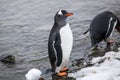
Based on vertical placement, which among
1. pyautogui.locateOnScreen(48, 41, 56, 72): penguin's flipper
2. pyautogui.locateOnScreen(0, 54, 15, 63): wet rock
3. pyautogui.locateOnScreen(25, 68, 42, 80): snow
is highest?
pyautogui.locateOnScreen(48, 41, 56, 72): penguin's flipper

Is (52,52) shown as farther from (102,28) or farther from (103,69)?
(102,28)

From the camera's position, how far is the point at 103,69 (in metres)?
6.17

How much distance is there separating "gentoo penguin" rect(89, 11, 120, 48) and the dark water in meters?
0.36

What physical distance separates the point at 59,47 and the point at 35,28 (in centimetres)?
299

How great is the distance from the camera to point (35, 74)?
650cm

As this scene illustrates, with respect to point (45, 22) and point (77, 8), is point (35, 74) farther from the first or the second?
point (77, 8)

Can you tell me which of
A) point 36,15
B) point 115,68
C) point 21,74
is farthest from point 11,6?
point 115,68

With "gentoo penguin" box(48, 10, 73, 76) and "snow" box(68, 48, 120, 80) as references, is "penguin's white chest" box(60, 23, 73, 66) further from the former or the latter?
"snow" box(68, 48, 120, 80)

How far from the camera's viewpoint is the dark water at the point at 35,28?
747 centimetres

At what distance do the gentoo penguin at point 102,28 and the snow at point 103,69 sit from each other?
575mm

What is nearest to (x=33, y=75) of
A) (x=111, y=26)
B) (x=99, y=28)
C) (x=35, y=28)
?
(x=99, y=28)

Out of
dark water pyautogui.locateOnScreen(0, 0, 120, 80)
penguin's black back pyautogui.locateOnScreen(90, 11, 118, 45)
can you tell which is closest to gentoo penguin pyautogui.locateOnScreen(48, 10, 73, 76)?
dark water pyautogui.locateOnScreen(0, 0, 120, 80)

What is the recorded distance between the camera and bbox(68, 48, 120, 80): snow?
581 cm

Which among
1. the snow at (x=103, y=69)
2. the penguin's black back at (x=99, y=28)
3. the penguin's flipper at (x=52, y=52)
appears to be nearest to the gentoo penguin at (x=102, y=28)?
the penguin's black back at (x=99, y=28)
